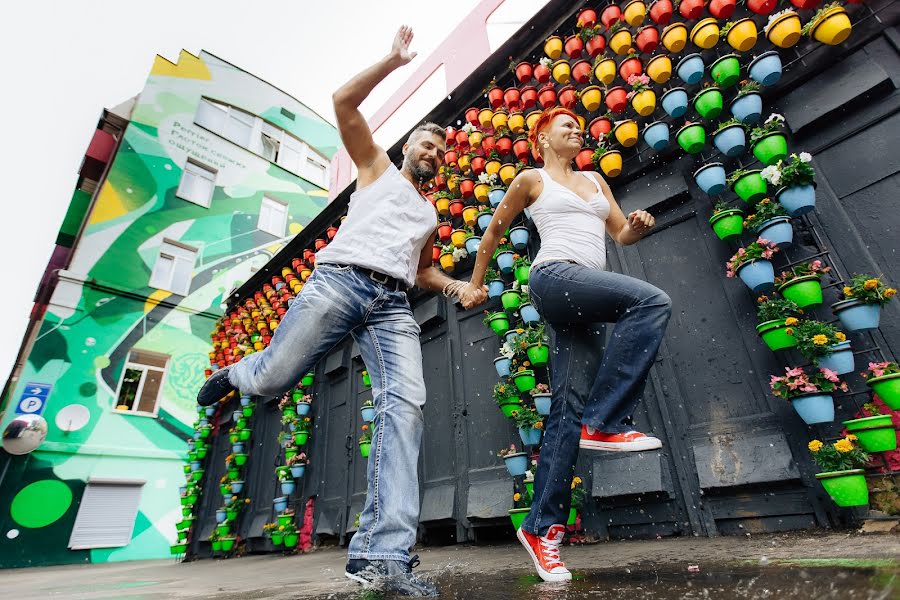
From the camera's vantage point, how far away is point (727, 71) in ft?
11.4

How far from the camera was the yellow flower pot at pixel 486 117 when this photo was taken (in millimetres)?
5496

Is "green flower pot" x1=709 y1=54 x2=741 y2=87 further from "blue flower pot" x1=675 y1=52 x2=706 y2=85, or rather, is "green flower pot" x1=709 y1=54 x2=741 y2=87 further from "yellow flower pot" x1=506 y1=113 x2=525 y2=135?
"yellow flower pot" x1=506 y1=113 x2=525 y2=135

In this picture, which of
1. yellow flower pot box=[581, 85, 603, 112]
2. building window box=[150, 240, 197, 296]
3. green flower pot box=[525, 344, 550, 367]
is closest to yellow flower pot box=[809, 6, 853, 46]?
yellow flower pot box=[581, 85, 603, 112]

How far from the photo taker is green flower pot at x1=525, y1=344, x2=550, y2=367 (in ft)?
13.2

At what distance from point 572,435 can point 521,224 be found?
3.27m

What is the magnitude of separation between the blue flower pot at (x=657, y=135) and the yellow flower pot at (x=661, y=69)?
485 millimetres

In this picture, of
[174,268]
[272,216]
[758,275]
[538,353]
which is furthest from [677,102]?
[272,216]

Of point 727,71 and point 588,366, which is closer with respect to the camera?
point 588,366

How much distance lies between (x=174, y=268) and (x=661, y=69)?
Result: 47.3 ft

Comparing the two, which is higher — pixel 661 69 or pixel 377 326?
pixel 661 69

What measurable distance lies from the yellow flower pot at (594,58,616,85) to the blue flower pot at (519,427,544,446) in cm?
360

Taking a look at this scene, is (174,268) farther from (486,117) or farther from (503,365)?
(503,365)

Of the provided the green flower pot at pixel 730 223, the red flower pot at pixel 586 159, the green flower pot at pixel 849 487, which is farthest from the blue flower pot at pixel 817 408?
the red flower pot at pixel 586 159

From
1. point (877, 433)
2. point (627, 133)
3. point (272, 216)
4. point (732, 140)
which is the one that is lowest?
point (877, 433)
